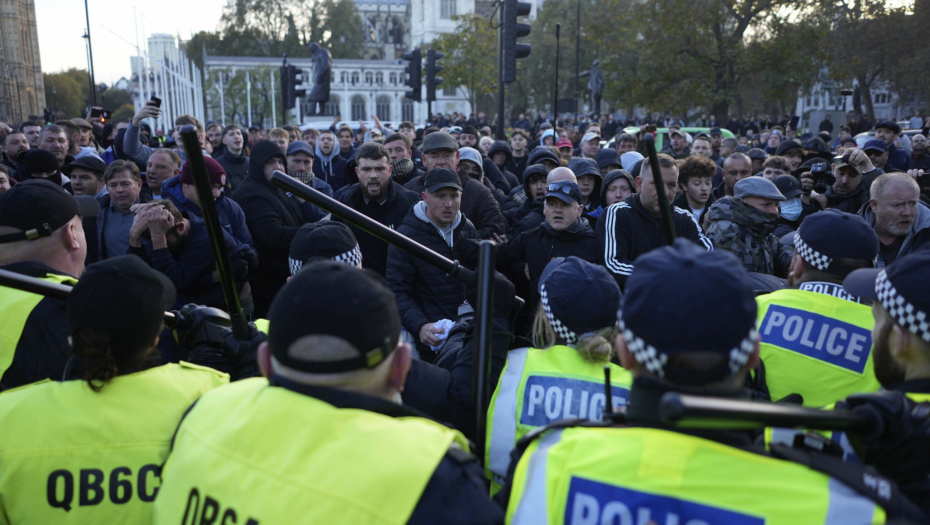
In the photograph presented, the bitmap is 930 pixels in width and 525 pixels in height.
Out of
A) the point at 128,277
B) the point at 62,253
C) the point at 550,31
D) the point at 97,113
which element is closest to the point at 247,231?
the point at 62,253

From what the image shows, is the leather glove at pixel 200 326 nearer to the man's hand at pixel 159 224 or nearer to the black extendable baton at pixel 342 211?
the black extendable baton at pixel 342 211

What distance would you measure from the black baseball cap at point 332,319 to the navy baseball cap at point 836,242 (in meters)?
2.12

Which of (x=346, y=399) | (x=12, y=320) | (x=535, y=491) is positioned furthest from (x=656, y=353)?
(x=12, y=320)

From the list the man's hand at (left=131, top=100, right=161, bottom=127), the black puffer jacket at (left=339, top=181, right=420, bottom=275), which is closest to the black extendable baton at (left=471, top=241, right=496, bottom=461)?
the black puffer jacket at (left=339, top=181, right=420, bottom=275)

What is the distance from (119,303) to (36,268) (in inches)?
36.7

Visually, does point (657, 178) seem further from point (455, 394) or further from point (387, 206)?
point (387, 206)

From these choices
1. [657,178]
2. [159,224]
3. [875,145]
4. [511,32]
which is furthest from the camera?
[511,32]

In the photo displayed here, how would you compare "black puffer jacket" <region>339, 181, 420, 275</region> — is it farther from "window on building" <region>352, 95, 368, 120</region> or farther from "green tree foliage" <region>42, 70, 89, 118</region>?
"window on building" <region>352, 95, 368, 120</region>

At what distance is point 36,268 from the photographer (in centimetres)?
263

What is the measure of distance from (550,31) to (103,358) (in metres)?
58.1

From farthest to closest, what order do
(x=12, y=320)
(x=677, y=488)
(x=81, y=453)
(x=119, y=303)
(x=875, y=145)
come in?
(x=875, y=145)
(x=12, y=320)
(x=119, y=303)
(x=81, y=453)
(x=677, y=488)

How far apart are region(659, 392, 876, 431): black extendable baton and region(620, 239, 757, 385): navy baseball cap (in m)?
0.18

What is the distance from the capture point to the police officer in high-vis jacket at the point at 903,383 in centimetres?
151

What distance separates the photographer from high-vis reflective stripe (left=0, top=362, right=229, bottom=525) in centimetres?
181
